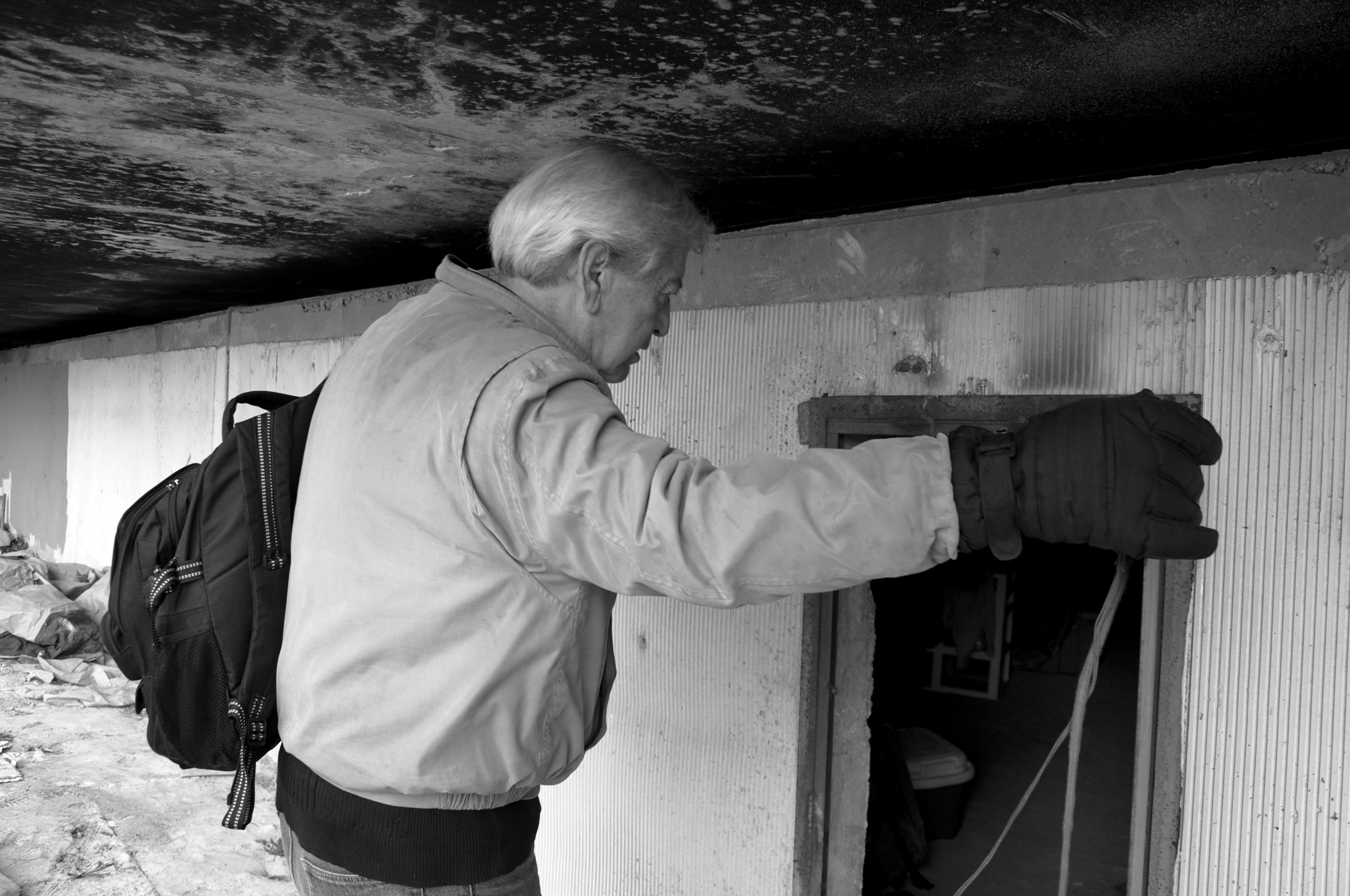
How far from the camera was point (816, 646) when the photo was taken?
7.77ft

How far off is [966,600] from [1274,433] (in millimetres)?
3605

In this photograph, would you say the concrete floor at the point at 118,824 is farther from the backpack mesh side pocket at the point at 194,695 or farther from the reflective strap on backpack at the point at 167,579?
the reflective strap on backpack at the point at 167,579

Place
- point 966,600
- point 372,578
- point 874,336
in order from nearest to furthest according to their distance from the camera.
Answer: point 372,578 < point 874,336 < point 966,600

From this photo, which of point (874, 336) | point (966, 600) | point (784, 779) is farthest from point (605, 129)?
point (966, 600)

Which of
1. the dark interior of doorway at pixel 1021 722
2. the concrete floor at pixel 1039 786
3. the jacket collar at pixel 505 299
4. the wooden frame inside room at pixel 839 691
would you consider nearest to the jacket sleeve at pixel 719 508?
the jacket collar at pixel 505 299

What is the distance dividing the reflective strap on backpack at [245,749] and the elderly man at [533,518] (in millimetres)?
93

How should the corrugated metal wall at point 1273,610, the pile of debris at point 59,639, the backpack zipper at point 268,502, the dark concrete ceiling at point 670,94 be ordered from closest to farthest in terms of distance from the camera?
the dark concrete ceiling at point 670,94 < the backpack zipper at point 268,502 < the corrugated metal wall at point 1273,610 < the pile of debris at point 59,639

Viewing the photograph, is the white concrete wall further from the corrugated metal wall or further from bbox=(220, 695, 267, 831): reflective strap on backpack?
the corrugated metal wall

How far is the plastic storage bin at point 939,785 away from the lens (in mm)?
4098

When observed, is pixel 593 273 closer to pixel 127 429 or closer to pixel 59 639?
pixel 127 429

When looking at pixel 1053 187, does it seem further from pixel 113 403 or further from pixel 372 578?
pixel 113 403

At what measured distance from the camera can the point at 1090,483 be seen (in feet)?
3.69

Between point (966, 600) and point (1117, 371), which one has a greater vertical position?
point (1117, 371)

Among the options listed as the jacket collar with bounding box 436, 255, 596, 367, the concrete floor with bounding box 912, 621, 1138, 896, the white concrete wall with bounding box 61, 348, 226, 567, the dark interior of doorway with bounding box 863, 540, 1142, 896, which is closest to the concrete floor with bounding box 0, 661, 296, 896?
the white concrete wall with bounding box 61, 348, 226, 567
